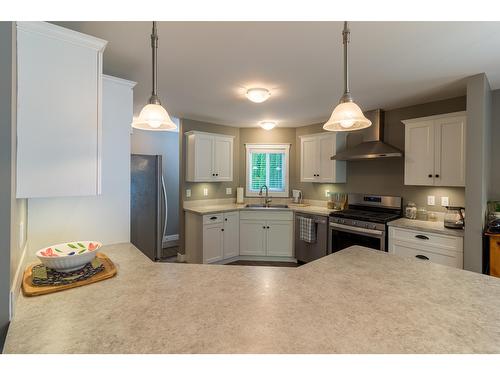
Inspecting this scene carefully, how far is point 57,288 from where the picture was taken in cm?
113

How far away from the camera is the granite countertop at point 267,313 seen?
770mm

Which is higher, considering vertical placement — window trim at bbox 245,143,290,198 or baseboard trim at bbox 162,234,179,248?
window trim at bbox 245,143,290,198

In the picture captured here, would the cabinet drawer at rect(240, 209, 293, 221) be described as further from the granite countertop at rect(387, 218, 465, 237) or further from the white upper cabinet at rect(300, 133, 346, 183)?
the granite countertop at rect(387, 218, 465, 237)

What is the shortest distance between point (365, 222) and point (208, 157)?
256 cm

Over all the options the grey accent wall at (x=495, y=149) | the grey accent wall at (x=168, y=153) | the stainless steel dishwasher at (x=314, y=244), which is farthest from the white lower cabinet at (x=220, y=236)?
the grey accent wall at (x=495, y=149)

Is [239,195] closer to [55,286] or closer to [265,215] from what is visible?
[265,215]

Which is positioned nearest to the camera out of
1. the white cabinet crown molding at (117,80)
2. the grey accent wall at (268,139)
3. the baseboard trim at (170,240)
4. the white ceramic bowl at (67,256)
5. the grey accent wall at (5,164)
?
the grey accent wall at (5,164)

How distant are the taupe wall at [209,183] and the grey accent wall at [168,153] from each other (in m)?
1.00

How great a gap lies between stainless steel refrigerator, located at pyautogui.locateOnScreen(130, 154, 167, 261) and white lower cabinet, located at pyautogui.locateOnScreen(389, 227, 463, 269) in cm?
334

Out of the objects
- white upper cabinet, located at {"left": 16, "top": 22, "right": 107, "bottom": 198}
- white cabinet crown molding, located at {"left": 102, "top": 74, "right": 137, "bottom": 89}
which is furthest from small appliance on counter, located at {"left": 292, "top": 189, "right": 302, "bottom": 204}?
white upper cabinet, located at {"left": 16, "top": 22, "right": 107, "bottom": 198}

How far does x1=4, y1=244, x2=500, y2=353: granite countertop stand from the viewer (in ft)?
2.52

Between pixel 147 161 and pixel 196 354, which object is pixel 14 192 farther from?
pixel 147 161

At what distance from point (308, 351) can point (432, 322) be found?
1.69 ft

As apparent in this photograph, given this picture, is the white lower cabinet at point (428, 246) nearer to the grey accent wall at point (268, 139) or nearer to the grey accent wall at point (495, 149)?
the grey accent wall at point (495, 149)
